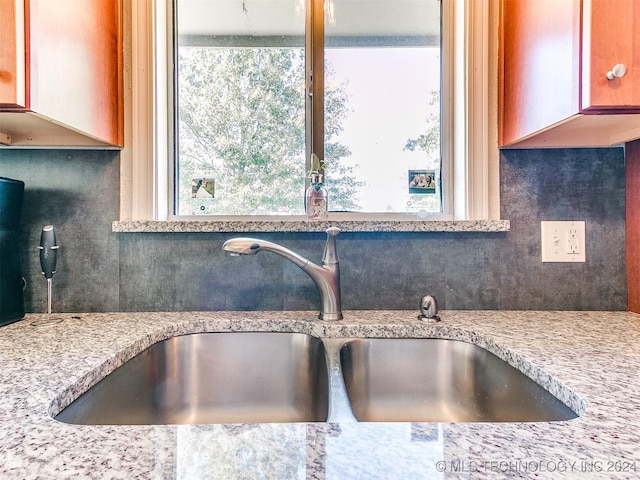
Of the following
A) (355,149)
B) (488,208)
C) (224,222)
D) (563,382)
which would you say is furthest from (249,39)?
(563,382)

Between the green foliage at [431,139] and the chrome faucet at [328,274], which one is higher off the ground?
the green foliage at [431,139]

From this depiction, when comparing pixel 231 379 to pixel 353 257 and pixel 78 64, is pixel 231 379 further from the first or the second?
pixel 78 64

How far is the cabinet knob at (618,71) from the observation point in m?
0.69

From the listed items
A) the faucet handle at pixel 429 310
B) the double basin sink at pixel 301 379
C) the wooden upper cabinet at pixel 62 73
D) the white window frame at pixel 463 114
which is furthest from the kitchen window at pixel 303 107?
the double basin sink at pixel 301 379

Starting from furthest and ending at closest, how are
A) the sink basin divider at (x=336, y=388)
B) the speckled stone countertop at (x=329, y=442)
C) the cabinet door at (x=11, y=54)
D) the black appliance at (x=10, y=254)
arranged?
the black appliance at (x=10, y=254), the cabinet door at (x=11, y=54), the sink basin divider at (x=336, y=388), the speckled stone countertop at (x=329, y=442)

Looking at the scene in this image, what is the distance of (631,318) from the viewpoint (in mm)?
955

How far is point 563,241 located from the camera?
1.05 m

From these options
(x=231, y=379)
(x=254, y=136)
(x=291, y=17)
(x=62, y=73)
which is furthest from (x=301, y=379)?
(x=291, y=17)

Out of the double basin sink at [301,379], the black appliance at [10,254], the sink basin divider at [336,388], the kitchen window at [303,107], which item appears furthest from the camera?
the kitchen window at [303,107]

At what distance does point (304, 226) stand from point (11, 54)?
2.36ft

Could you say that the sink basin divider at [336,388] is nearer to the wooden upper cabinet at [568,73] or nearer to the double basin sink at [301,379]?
the double basin sink at [301,379]

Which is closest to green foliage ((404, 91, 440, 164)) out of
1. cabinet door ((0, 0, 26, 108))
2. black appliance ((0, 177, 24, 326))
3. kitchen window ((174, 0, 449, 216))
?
kitchen window ((174, 0, 449, 216))

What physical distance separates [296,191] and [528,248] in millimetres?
735

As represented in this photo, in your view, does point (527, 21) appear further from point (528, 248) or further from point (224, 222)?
point (224, 222)
